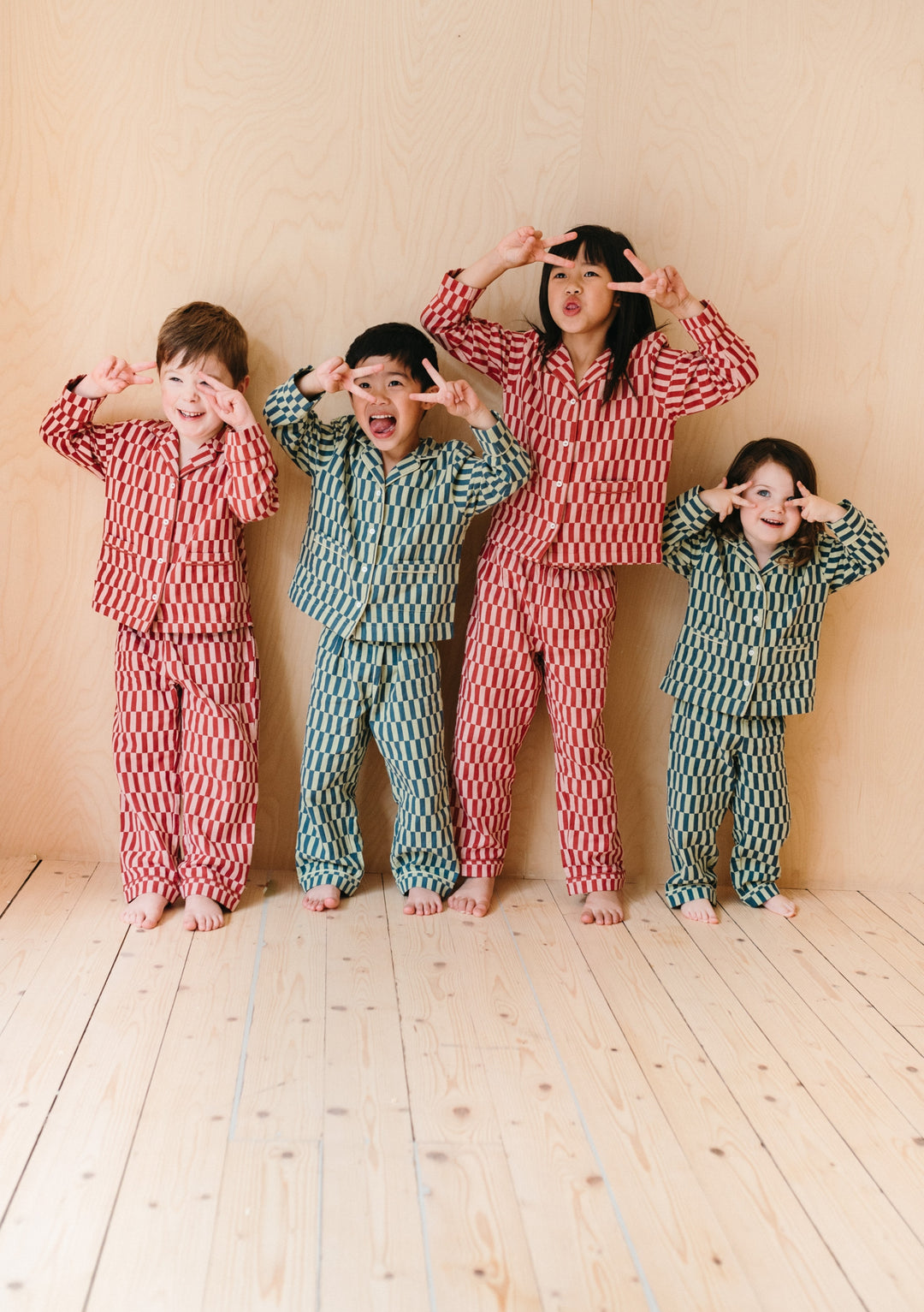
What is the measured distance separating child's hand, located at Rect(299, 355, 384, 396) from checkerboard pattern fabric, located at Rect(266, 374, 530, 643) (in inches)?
1.4

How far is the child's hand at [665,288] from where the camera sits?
7.15 feet

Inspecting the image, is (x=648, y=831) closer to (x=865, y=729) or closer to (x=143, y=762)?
(x=865, y=729)

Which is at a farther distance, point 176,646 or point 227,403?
point 176,646

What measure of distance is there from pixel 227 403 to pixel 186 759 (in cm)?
70

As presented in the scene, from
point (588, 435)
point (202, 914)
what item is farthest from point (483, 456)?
point (202, 914)

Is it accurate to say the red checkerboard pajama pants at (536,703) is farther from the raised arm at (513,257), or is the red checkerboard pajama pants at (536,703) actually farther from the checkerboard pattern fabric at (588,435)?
the raised arm at (513,257)

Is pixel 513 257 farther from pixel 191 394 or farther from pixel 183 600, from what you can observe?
pixel 183 600

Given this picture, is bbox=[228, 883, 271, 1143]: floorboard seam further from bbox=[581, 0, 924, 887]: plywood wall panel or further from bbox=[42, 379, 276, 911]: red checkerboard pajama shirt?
bbox=[581, 0, 924, 887]: plywood wall panel

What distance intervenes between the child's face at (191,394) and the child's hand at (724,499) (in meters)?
0.97

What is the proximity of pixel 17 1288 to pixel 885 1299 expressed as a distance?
0.97m

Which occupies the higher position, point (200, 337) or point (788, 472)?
point (200, 337)

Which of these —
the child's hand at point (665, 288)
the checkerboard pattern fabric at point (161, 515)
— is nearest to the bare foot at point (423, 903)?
the checkerboard pattern fabric at point (161, 515)

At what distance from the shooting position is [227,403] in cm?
220

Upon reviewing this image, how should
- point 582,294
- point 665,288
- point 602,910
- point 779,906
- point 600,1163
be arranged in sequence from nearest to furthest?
point 600,1163 → point 665,288 → point 582,294 → point 602,910 → point 779,906
